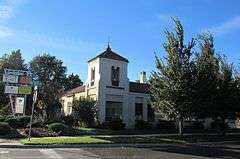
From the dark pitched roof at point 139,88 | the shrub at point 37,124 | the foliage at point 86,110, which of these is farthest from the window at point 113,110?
the shrub at point 37,124

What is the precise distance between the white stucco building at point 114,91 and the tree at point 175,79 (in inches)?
488

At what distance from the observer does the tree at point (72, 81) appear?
3268 inches

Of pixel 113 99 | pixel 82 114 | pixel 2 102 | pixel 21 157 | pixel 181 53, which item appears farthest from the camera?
pixel 2 102

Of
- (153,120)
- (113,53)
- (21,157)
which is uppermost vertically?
(113,53)

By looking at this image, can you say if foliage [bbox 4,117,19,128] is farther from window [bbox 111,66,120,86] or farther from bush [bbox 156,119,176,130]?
bush [bbox 156,119,176,130]

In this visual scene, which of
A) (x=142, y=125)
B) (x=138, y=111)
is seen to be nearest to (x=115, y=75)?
(x=138, y=111)

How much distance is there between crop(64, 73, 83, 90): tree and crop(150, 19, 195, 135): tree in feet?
171

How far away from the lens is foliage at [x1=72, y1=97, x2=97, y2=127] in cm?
4141

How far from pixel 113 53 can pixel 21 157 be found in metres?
28.9

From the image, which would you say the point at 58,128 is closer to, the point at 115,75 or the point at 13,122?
the point at 13,122

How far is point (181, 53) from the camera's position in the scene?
31.6 meters

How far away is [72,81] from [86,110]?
141 ft

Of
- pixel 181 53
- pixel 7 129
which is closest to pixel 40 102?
pixel 7 129

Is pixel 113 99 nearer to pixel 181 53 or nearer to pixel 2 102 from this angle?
pixel 181 53
